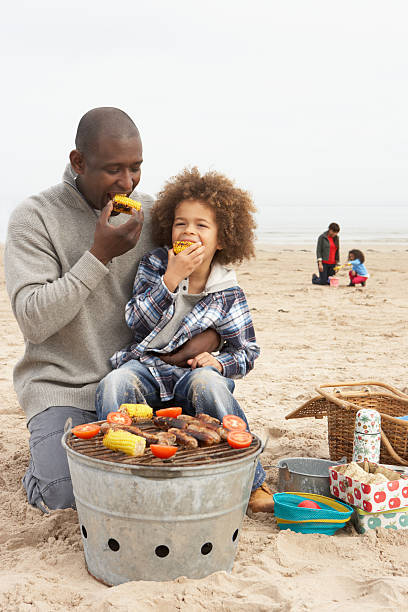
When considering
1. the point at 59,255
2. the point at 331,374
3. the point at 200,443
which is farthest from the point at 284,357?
the point at 200,443

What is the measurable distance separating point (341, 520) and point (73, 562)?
1.17m

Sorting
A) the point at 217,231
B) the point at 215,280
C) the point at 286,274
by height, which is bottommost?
the point at 286,274

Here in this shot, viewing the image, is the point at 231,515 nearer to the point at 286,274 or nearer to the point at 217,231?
the point at 217,231

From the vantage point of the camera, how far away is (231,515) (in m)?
2.41

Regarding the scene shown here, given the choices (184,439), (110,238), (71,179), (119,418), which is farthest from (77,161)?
(184,439)

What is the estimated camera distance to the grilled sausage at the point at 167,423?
2.60 metres

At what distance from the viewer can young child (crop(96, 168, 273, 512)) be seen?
10.1 ft

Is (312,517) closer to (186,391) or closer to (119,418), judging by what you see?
(186,391)

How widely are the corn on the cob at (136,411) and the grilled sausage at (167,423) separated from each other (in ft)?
0.26

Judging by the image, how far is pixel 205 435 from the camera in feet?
8.17

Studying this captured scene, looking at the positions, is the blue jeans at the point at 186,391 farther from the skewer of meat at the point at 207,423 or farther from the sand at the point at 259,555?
the sand at the point at 259,555

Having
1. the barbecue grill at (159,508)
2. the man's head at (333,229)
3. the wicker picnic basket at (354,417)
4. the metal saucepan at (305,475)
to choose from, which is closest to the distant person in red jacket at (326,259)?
the man's head at (333,229)

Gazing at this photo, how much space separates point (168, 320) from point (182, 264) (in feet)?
1.01

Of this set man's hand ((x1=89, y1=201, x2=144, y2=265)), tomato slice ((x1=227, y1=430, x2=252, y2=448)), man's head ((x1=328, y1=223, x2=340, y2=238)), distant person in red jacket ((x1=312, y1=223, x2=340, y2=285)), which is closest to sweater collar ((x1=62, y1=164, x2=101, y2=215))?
man's hand ((x1=89, y1=201, x2=144, y2=265))
